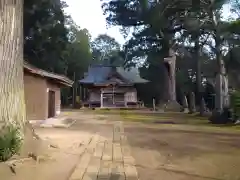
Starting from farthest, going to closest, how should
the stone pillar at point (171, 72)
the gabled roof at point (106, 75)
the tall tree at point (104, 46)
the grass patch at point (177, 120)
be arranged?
the tall tree at point (104, 46)
the gabled roof at point (106, 75)
the stone pillar at point (171, 72)
the grass patch at point (177, 120)

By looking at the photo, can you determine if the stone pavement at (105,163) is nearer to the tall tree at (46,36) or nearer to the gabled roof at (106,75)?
the tall tree at (46,36)

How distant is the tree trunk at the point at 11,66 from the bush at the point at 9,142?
32cm

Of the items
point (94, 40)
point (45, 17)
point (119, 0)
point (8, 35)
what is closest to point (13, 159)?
point (8, 35)

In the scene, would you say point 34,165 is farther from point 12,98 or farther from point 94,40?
point 94,40

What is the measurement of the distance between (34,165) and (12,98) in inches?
65.5

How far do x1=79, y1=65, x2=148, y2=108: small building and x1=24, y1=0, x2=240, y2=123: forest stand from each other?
2.10 m

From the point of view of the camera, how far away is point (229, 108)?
2008cm

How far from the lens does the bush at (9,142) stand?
6847mm

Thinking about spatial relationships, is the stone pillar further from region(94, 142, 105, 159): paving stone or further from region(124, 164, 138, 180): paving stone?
region(124, 164, 138, 180): paving stone

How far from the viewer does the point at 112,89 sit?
42281 millimetres

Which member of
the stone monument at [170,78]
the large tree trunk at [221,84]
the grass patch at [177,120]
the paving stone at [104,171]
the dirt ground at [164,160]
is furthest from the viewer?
the stone monument at [170,78]

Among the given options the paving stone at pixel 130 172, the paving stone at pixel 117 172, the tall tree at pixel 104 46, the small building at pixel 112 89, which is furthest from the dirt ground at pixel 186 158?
the tall tree at pixel 104 46

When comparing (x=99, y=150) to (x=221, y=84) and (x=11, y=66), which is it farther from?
(x=221, y=84)

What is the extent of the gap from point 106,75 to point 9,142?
3709cm
